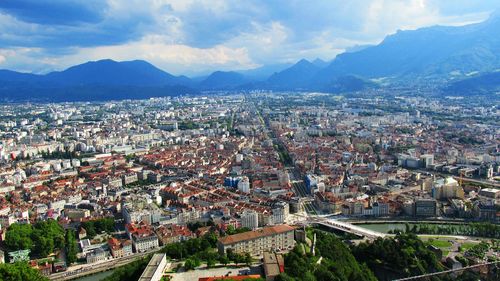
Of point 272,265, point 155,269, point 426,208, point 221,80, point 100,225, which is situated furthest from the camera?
point 221,80

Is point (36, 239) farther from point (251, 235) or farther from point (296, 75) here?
point (296, 75)

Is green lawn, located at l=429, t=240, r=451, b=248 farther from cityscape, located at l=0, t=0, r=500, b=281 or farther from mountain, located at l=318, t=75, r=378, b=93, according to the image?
mountain, located at l=318, t=75, r=378, b=93

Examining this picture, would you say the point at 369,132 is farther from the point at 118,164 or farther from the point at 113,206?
the point at 113,206

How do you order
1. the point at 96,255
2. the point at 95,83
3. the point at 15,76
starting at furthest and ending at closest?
the point at 15,76
the point at 95,83
the point at 96,255

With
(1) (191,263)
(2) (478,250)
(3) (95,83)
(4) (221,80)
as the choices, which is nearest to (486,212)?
(2) (478,250)

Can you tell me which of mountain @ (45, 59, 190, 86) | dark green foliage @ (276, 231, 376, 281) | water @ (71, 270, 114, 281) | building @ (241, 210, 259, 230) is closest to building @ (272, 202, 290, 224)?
building @ (241, 210, 259, 230)

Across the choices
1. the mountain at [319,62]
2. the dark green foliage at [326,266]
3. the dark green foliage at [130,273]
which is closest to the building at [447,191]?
the dark green foliage at [326,266]
